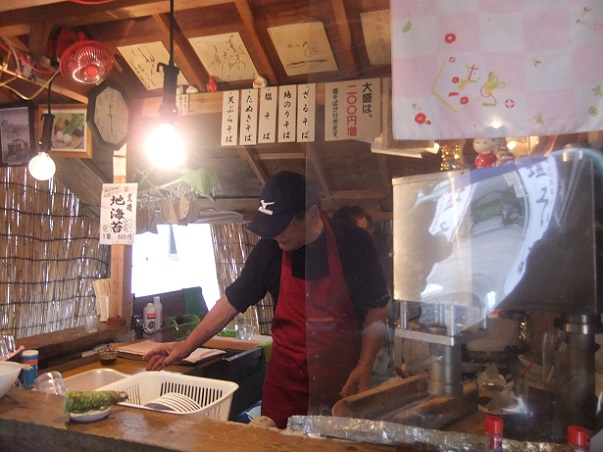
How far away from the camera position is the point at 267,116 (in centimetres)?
368

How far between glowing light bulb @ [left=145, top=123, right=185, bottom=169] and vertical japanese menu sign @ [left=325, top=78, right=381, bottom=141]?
1270mm

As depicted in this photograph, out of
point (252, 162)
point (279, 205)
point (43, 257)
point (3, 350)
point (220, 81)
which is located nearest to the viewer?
point (279, 205)

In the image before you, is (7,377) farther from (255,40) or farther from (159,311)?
(255,40)

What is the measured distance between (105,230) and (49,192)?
7.18ft

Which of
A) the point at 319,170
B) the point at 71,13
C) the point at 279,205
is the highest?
the point at 71,13

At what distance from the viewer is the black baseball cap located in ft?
8.11

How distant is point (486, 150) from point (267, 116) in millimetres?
2131

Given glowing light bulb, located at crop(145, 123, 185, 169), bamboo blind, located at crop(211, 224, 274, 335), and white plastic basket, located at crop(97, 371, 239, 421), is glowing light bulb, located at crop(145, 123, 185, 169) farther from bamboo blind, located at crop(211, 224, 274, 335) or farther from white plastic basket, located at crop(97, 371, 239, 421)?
bamboo blind, located at crop(211, 224, 274, 335)

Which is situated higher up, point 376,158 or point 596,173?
point 376,158

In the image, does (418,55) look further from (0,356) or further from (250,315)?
(250,315)

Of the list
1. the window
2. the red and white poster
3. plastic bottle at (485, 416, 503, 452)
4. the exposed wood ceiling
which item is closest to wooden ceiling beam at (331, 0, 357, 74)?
the exposed wood ceiling

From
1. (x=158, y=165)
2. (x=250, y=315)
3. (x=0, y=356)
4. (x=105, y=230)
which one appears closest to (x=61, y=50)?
(x=105, y=230)

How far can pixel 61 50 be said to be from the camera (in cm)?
347

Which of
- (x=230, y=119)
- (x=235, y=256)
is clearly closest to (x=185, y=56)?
(x=230, y=119)
